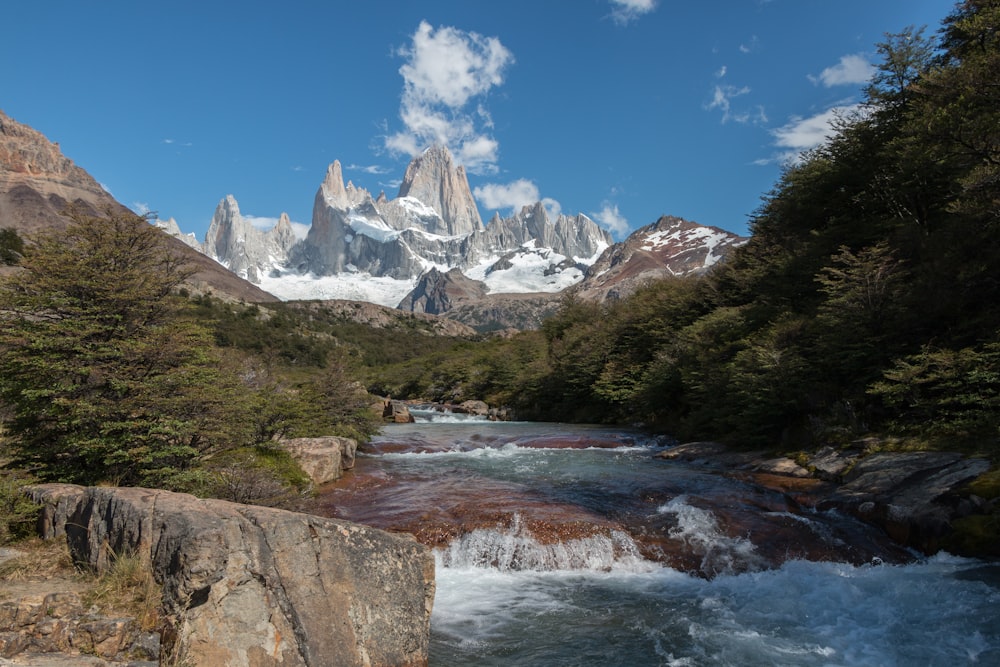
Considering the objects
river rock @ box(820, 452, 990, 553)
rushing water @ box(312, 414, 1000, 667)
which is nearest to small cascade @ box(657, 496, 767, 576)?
rushing water @ box(312, 414, 1000, 667)

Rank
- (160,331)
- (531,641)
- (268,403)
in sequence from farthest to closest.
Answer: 1. (268,403)
2. (160,331)
3. (531,641)

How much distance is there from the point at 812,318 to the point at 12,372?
24.8 meters

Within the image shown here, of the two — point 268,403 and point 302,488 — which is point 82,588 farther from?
point 268,403

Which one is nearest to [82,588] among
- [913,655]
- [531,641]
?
[531,641]

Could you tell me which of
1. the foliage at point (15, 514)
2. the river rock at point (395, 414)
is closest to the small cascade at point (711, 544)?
the foliage at point (15, 514)

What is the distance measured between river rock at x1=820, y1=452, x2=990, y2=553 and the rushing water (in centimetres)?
55

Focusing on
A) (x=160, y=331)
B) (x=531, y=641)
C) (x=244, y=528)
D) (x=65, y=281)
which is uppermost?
(x=65, y=281)

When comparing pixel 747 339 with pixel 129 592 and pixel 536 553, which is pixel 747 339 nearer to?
pixel 536 553

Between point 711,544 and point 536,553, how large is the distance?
3.61 m

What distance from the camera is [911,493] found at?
11812 millimetres

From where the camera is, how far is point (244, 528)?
211 inches

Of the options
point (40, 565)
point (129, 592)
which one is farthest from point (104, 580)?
point (40, 565)

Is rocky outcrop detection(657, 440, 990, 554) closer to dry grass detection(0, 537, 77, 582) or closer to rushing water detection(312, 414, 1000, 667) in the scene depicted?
rushing water detection(312, 414, 1000, 667)

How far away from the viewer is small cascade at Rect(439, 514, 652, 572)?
421 inches
